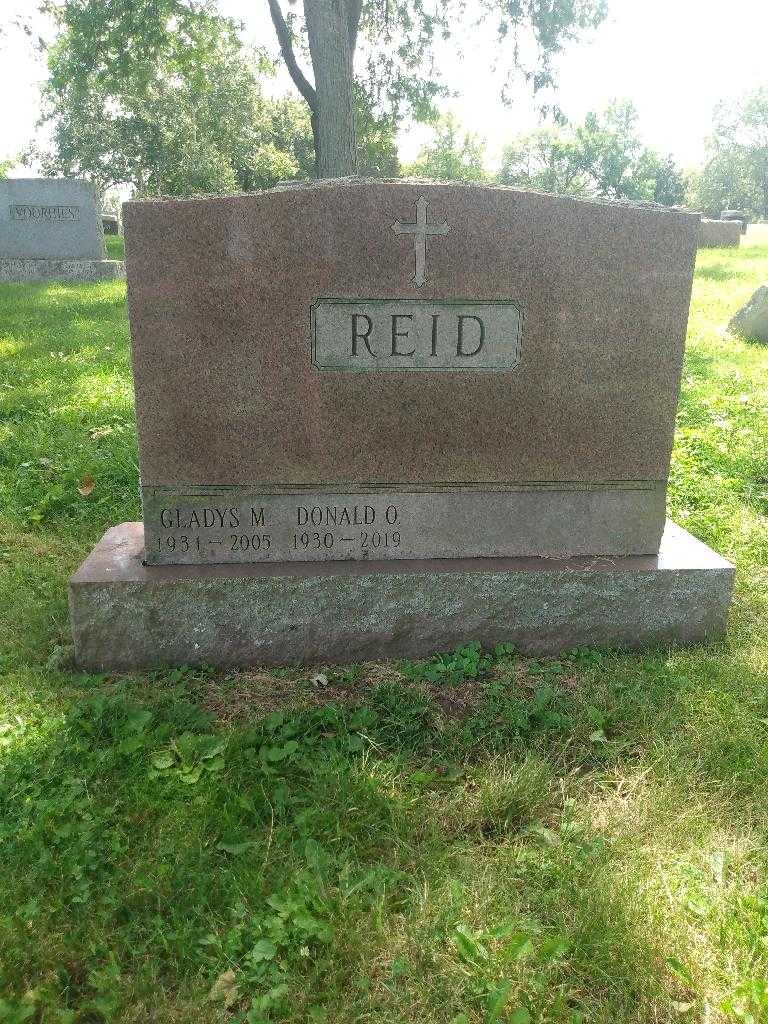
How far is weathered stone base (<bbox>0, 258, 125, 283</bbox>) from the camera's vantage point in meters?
13.4

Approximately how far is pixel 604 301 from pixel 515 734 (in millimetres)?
1716

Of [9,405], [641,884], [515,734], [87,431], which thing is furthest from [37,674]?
[9,405]

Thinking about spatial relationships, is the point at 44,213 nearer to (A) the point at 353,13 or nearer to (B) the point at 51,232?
(B) the point at 51,232

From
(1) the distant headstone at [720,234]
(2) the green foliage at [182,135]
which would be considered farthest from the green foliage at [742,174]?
(1) the distant headstone at [720,234]

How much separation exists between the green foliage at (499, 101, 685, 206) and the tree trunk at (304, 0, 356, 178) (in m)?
38.5

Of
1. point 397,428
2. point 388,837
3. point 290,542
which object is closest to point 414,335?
point 397,428

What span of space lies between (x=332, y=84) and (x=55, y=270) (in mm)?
6029

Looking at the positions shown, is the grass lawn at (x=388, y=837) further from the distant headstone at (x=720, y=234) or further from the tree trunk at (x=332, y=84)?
the distant headstone at (x=720, y=234)

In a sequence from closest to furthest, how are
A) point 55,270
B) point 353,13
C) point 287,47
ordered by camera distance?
point 353,13, point 287,47, point 55,270

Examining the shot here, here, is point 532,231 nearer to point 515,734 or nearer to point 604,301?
point 604,301

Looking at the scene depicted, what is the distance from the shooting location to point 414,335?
3.07m

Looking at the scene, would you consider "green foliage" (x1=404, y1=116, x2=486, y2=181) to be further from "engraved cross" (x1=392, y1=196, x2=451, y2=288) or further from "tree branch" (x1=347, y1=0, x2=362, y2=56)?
"engraved cross" (x1=392, y1=196, x2=451, y2=288)

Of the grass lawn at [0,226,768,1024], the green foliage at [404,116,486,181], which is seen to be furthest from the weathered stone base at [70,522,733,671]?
the green foliage at [404,116,486,181]

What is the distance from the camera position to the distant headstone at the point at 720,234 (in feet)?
61.3
